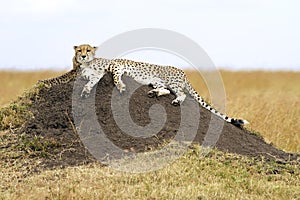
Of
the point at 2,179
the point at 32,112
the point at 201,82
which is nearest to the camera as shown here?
the point at 2,179

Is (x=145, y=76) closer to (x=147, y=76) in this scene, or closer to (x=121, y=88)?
(x=147, y=76)

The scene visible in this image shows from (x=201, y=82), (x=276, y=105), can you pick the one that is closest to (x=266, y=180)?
(x=276, y=105)

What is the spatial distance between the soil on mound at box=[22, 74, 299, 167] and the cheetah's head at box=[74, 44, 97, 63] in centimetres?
25

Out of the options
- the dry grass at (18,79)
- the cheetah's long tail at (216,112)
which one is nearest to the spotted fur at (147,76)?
the cheetah's long tail at (216,112)

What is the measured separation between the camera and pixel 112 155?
673 centimetres

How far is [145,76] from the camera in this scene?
311 inches

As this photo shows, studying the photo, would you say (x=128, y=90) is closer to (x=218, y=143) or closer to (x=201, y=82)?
(x=218, y=143)

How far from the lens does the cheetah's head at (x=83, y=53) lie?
7656 millimetres

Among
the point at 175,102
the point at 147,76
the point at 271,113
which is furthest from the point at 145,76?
the point at 271,113

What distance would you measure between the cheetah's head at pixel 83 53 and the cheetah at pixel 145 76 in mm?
11

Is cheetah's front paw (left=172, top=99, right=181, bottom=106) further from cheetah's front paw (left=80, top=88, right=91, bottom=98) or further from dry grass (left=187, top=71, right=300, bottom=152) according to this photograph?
dry grass (left=187, top=71, right=300, bottom=152)

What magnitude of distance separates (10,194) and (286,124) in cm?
511

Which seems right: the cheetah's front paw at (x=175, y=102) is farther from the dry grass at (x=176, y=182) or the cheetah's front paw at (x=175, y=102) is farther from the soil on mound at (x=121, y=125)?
the dry grass at (x=176, y=182)

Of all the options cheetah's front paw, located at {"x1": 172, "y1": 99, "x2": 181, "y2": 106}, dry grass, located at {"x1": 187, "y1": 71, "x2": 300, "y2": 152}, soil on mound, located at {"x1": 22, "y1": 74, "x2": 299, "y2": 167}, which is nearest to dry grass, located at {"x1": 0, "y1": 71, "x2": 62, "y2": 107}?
dry grass, located at {"x1": 187, "y1": 71, "x2": 300, "y2": 152}
